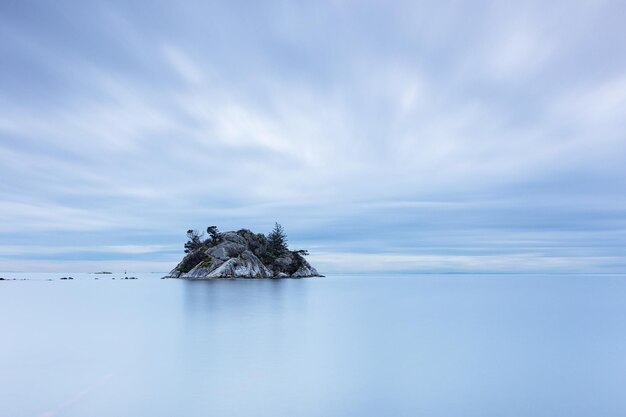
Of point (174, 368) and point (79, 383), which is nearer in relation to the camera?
point (79, 383)

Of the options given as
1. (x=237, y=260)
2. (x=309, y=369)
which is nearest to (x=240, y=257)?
(x=237, y=260)

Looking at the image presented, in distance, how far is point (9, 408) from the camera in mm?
14195

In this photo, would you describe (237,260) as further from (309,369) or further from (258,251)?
(309,369)

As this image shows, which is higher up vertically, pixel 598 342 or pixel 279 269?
pixel 279 269

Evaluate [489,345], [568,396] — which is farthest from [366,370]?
[489,345]

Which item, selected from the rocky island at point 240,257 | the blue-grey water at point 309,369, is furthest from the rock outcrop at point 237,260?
the blue-grey water at point 309,369

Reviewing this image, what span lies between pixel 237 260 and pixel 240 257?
311cm

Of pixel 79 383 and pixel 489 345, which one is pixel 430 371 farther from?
pixel 79 383

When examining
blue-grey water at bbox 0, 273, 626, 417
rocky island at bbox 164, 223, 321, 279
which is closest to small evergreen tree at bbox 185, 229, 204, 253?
rocky island at bbox 164, 223, 321, 279

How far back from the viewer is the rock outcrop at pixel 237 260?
466 ft

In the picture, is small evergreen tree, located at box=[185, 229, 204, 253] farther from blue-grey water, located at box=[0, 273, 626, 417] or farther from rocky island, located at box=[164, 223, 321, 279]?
blue-grey water, located at box=[0, 273, 626, 417]

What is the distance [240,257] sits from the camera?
14525 cm

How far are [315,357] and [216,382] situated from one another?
707cm

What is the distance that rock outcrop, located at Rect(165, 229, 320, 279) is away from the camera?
142 m
